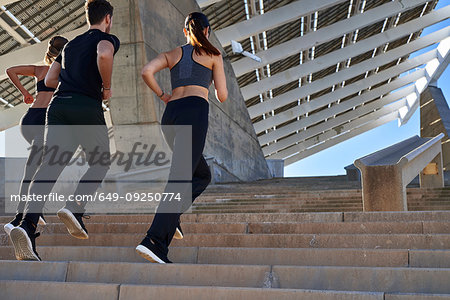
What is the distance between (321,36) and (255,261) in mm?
19512

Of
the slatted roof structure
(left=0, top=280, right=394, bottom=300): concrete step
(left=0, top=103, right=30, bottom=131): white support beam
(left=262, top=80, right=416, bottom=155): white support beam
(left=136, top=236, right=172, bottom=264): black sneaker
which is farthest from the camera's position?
(left=262, top=80, right=416, bottom=155): white support beam

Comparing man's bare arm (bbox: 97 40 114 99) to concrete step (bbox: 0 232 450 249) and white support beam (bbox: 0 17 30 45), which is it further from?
white support beam (bbox: 0 17 30 45)

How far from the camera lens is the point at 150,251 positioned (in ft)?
10.4

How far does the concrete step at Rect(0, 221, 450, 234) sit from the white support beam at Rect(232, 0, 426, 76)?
1709cm

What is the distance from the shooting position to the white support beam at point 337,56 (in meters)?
24.0

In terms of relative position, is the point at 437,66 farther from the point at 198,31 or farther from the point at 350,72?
the point at 198,31

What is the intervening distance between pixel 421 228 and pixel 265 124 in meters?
25.9

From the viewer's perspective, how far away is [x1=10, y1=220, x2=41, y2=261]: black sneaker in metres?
3.39

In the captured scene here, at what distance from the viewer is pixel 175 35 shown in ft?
41.2

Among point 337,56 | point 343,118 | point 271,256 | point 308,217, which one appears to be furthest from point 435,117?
point 343,118

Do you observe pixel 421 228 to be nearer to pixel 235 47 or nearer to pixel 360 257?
pixel 360 257

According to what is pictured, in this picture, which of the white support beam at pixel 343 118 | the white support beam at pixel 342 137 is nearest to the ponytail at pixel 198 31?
the white support beam at pixel 343 118

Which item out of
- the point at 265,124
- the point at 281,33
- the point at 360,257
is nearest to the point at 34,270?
the point at 360,257

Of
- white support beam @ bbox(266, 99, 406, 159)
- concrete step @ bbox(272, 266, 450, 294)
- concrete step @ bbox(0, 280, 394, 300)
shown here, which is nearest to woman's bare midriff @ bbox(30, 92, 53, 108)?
concrete step @ bbox(0, 280, 394, 300)
